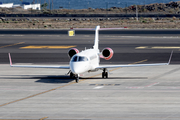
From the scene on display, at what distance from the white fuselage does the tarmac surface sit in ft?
3.82

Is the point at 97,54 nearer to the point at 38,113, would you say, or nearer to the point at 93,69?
the point at 93,69

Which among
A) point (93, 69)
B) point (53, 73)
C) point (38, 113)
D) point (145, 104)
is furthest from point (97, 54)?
point (38, 113)

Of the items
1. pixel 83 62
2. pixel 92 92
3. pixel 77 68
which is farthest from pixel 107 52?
pixel 92 92

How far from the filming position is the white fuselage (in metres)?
28.8

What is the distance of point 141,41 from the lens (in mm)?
65188

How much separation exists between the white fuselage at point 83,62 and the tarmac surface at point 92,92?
117 cm

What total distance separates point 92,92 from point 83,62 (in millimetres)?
3839

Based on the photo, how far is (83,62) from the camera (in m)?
29.3

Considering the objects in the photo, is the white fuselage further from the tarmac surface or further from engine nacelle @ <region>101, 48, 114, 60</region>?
Result: the tarmac surface

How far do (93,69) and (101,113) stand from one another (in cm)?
1144

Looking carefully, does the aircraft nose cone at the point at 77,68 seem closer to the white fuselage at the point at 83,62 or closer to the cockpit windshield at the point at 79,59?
the white fuselage at the point at 83,62

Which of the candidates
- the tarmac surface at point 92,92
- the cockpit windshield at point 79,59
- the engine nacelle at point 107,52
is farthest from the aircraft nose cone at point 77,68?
the engine nacelle at point 107,52

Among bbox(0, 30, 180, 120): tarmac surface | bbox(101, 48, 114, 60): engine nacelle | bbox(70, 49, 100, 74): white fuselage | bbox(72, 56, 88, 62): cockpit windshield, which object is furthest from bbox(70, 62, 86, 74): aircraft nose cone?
bbox(101, 48, 114, 60): engine nacelle

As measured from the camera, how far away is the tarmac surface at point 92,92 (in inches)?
799
